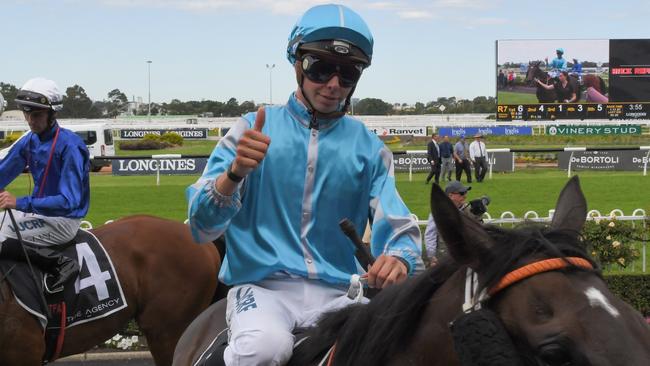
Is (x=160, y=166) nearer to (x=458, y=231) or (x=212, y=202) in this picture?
(x=212, y=202)

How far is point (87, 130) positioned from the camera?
1243 inches

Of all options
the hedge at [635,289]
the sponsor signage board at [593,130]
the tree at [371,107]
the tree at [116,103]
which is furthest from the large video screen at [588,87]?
the tree at [116,103]

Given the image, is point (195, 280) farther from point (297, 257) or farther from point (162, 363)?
point (297, 257)

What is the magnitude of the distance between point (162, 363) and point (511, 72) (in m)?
32.9

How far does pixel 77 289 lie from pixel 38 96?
125cm

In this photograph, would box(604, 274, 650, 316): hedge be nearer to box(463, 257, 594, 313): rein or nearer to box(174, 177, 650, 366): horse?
box(174, 177, 650, 366): horse

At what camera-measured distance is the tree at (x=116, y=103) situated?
281ft

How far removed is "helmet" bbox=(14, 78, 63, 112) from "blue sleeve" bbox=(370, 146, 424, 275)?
3228mm

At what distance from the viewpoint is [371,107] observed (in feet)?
251

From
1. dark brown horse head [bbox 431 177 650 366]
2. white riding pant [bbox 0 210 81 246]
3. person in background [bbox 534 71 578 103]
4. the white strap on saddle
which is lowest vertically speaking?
white riding pant [bbox 0 210 81 246]

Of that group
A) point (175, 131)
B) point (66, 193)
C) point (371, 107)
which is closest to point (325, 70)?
point (66, 193)

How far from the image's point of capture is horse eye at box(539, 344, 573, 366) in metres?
1.22

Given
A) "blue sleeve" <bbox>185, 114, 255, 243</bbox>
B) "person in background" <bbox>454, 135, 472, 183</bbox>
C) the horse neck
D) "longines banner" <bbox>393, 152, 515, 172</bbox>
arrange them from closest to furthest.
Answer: the horse neck → "blue sleeve" <bbox>185, 114, 255, 243</bbox> → "person in background" <bbox>454, 135, 472, 183</bbox> → "longines banner" <bbox>393, 152, 515, 172</bbox>

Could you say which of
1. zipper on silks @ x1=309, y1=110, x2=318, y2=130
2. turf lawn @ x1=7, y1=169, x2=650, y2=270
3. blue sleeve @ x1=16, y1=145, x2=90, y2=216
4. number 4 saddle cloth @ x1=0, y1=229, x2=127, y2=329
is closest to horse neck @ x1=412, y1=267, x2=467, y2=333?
zipper on silks @ x1=309, y1=110, x2=318, y2=130
